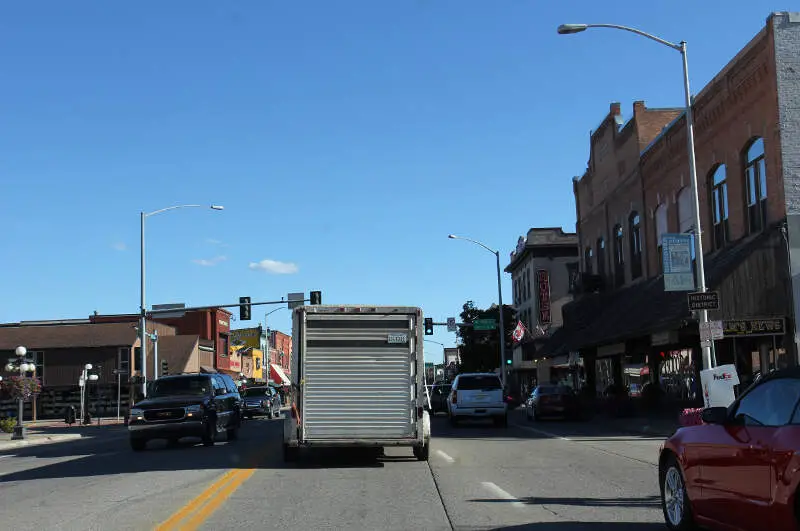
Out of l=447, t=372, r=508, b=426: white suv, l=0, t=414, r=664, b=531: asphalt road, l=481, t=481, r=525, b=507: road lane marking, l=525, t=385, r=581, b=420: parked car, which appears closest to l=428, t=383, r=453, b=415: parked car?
l=525, t=385, r=581, b=420: parked car

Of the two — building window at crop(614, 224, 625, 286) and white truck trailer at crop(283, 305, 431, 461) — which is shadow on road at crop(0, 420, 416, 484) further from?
building window at crop(614, 224, 625, 286)

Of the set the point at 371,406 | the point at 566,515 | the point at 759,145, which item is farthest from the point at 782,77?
the point at 566,515

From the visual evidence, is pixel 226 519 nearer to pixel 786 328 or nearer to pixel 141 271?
pixel 786 328

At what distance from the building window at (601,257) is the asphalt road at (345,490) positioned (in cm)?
2425

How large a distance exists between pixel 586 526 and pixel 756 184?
19.2 meters

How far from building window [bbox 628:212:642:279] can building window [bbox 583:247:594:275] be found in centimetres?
759

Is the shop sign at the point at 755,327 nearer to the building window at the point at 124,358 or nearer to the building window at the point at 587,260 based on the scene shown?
the building window at the point at 587,260

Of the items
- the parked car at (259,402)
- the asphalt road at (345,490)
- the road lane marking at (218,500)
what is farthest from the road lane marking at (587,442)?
the parked car at (259,402)

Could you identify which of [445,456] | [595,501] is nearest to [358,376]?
[445,456]

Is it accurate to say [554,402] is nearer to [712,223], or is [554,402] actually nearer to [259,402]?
[712,223]

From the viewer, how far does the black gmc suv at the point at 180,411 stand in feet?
67.9

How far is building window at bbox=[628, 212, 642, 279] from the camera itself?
37406mm

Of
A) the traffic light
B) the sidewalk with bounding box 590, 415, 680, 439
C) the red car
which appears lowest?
the sidewalk with bounding box 590, 415, 680, 439

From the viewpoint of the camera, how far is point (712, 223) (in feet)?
93.8
